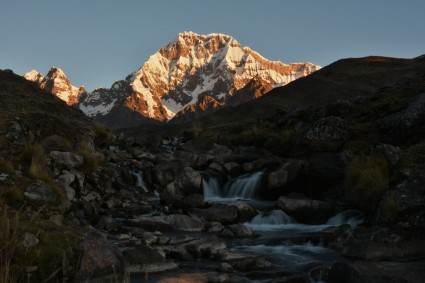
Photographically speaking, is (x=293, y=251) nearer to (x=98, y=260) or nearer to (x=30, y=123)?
(x=98, y=260)

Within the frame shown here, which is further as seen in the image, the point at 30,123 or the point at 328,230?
the point at 30,123

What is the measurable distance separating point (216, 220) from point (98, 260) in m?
8.71

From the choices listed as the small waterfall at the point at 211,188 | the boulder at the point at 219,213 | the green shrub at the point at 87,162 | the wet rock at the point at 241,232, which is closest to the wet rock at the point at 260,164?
the small waterfall at the point at 211,188

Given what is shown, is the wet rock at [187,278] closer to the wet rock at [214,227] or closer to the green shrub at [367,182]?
the wet rock at [214,227]

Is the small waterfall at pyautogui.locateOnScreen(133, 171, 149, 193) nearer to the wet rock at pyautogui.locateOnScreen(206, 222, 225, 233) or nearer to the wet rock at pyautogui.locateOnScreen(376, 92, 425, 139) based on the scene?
the wet rock at pyautogui.locateOnScreen(206, 222, 225, 233)

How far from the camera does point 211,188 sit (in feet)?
78.5

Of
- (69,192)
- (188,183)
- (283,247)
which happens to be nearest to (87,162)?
(69,192)

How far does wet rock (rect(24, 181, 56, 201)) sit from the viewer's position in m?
11.4

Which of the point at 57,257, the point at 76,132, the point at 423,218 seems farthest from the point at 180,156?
the point at 57,257

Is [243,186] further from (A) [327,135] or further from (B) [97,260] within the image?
(B) [97,260]

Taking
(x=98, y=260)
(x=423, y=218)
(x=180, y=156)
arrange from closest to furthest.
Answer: (x=98, y=260) < (x=423, y=218) < (x=180, y=156)

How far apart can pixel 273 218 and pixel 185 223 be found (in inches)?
144

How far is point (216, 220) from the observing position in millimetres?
16062

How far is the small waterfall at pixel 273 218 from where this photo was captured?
1670 centimetres
